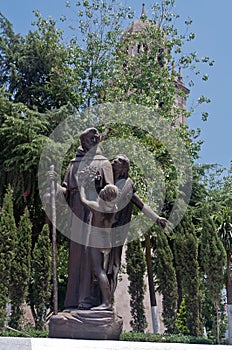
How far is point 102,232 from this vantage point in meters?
5.76

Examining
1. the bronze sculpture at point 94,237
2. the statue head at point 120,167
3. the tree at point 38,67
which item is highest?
the tree at point 38,67

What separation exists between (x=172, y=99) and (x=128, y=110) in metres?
2.20

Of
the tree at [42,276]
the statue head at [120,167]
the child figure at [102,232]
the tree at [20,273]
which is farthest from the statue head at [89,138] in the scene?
the tree at [42,276]

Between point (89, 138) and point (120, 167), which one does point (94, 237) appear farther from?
point (89, 138)

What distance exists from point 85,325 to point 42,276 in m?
10.1

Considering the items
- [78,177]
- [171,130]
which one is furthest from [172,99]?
[78,177]

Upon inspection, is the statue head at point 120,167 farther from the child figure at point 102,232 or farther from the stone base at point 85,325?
the stone base at point 85,325

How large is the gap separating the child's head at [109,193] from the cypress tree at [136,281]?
39.3ft

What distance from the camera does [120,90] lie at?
1638cm

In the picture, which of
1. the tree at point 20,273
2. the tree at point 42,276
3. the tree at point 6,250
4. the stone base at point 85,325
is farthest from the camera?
the tree at point 42,276

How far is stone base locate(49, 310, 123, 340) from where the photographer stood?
527cm

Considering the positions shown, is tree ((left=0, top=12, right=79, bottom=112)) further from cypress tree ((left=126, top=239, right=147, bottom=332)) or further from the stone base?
the stone base

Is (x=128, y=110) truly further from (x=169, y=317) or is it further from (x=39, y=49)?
(x=169, y=317)

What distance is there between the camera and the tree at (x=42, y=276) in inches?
586
